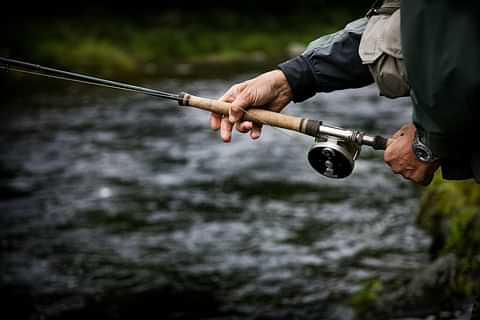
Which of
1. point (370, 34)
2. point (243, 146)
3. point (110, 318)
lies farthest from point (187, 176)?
point (370, 34)

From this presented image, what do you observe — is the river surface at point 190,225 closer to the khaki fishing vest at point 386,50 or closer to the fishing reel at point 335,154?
the fishing reel at point 335,154

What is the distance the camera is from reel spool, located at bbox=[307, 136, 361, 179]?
9.23ft

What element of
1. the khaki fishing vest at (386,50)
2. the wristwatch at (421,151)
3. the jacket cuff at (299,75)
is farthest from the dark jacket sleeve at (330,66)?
the wristwatch at (421,151)

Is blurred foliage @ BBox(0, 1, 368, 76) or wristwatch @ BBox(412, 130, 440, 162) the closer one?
wristwatch @ BBox(412, 130, 440, 162)

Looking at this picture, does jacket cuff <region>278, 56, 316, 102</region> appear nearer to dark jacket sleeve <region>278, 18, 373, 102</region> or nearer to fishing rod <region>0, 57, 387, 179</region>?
dark jacket sleeve <region>278, 18, 373, 102</region>

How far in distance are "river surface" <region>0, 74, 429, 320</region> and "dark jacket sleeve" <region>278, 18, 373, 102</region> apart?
22.1 inches

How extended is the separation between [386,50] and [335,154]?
462mm

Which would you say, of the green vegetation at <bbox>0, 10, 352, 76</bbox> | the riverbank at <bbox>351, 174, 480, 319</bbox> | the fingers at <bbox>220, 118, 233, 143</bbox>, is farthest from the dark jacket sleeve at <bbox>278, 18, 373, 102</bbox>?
the green vegetation at <bbox>0, 10, 352, 76</bbox>

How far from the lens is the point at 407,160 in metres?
2.63

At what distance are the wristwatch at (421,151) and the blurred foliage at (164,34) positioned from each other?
63.2ft

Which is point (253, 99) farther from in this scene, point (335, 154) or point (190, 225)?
point (190, 225)

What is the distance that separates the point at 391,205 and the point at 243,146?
12.9 ft

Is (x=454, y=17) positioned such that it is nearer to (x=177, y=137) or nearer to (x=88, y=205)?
(x=88, y=205)

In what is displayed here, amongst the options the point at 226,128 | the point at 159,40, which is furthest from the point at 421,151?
the point at 159,40
